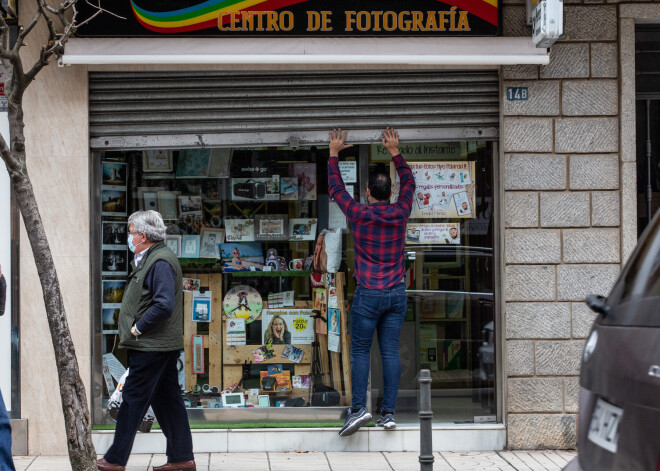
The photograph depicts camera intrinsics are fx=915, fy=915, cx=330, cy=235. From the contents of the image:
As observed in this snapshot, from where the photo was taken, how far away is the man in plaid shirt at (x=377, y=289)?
726cm

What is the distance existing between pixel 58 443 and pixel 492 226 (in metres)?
3.94

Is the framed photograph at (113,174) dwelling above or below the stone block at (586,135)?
below

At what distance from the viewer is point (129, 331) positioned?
6.07m

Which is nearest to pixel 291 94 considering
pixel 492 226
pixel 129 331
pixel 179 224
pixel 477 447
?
pixel 179 224

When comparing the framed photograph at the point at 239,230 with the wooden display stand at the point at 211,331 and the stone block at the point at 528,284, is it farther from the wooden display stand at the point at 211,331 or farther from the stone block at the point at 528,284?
the stone block at the point at 528,284

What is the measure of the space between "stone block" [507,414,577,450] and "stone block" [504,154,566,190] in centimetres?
187

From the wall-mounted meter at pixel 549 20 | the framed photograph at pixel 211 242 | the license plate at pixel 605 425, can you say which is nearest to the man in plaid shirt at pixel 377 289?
the framed photograph at pixel 211 242

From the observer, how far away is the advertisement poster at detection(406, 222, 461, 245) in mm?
7773

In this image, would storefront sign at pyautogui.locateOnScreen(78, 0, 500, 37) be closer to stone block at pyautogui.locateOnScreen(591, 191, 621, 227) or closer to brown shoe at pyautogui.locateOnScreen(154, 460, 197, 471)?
stone block at pyautogui.locateOnScreen(591, 191, 621, 227)

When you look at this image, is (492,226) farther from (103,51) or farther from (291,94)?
(103,51)

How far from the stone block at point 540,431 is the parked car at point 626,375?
3839 millimetres

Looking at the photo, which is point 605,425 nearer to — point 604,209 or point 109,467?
point 109,467

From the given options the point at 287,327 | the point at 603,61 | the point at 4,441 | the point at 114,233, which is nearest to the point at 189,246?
the point at 114,233

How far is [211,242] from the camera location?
25.6 ft
